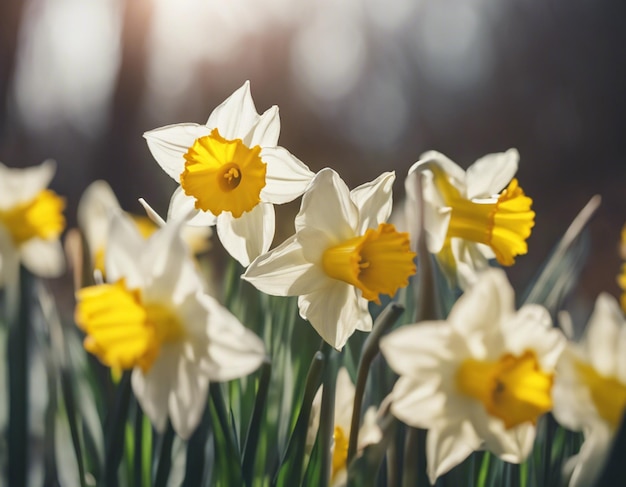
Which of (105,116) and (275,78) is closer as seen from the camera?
(105,116)

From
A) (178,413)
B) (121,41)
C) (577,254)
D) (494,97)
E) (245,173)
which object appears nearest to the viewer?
(178,413)

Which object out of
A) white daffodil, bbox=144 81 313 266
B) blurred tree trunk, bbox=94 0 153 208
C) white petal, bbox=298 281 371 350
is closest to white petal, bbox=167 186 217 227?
white daffodil, bbox=144 81 313 266

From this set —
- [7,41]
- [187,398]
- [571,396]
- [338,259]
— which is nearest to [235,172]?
Result: [338,259]

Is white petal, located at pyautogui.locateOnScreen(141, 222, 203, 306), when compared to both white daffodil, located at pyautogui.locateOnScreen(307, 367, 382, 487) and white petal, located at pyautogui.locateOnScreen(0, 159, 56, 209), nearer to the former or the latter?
white daffodil, located at pyautogui.locateOnScreen(307, 367, 382, 487)

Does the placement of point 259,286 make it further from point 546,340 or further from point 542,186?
point 542,186

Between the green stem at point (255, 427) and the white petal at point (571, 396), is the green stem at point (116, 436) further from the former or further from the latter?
the white petal at point (571, 396)

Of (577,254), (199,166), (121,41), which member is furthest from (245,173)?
(121,41)

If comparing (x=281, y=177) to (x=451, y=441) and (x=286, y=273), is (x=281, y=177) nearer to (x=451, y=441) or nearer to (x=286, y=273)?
(x=286, y=273)
